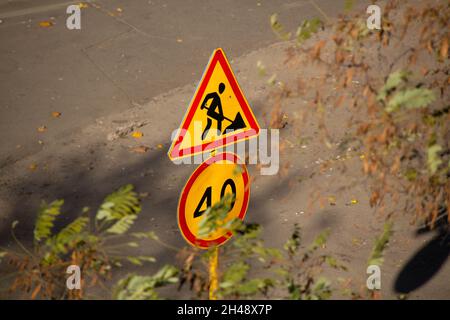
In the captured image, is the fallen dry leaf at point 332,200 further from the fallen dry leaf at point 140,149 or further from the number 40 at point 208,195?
the number 40 at point 208,195

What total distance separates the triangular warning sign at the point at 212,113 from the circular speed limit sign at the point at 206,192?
13 centimetres

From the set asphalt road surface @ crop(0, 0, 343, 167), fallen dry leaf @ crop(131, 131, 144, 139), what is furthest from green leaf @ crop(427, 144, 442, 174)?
asphalt road surface @ crop(0, 0, 343, 167)

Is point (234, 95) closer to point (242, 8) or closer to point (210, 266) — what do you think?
point (210, 266)

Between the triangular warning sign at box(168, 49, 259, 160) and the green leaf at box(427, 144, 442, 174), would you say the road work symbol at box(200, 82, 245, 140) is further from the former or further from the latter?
the green leaf at box(427, 144, 442, 174)

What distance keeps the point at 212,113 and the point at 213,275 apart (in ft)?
3.76

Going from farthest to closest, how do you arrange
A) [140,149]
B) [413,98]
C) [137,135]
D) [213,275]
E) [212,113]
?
[137,135] → [140,149] → [212,113] → [213,275] → [413,98]

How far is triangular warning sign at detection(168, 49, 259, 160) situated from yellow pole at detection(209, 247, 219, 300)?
0.83 meters

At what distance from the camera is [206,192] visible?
507 cm

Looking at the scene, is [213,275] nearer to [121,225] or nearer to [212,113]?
[121,225]

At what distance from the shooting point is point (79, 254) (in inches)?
165

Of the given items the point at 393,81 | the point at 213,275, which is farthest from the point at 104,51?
the point at 393,81

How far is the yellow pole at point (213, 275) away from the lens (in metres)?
4.31

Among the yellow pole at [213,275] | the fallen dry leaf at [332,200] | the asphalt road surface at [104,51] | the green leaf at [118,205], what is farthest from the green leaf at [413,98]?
the asphalt road surface at [104,51]

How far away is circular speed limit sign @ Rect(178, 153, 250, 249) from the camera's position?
4.97m
